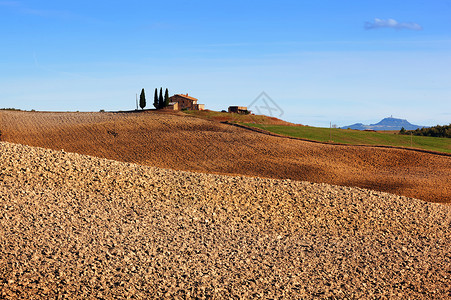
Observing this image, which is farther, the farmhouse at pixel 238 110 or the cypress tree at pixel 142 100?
the farmhouse at pixel 238 110

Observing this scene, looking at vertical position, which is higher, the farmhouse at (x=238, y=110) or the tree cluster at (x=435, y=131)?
the farmhouse at (x=238, y=110)

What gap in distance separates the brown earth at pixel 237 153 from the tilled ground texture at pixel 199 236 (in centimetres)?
766

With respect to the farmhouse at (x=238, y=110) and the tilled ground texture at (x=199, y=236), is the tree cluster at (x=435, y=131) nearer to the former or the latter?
the farmhouse at (x=238, y=110)

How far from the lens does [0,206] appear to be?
50.8 feet

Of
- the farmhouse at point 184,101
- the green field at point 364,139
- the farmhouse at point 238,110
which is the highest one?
the farmhouse at point 184,101

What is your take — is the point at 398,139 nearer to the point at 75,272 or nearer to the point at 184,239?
the point at 184,239

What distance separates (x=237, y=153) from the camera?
1505 inches

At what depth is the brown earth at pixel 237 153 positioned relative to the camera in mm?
30266

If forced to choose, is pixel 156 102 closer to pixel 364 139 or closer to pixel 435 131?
pixel 364 139

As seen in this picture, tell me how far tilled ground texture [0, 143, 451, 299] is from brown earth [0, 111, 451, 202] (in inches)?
302

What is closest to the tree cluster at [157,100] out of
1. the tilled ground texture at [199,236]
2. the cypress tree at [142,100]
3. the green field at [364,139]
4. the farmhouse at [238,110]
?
the cypress tree at [142,100]

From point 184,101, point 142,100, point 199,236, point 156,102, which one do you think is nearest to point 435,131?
point 184,101

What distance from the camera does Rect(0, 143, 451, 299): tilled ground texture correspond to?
11.2 meters

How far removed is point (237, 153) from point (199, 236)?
77.6 feet
